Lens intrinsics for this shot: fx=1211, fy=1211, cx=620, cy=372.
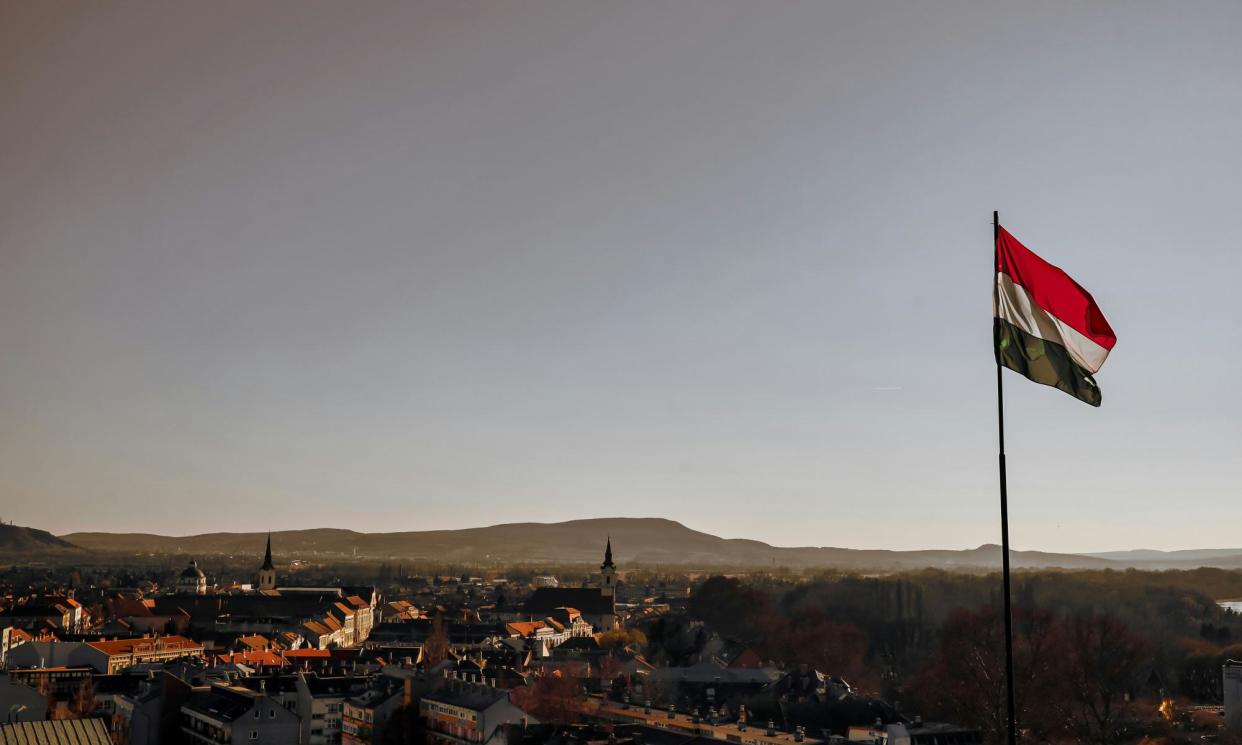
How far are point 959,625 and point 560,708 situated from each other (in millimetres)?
37333

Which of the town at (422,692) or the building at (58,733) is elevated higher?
the building at (58,733)

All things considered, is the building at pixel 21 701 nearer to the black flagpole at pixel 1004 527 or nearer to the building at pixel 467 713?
the building at pixel 467 713

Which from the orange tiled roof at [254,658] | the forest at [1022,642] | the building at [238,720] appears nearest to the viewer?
the building at [238,720]

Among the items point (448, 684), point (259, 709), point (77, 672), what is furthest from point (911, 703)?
point (77, 672)

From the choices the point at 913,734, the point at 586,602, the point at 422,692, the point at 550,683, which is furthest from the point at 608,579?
the point at 913,734

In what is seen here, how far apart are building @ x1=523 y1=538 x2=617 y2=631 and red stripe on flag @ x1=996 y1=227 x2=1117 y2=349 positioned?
14789cm

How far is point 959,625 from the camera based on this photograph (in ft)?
292

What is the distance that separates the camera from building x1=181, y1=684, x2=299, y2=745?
199ft

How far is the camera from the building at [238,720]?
60.6m

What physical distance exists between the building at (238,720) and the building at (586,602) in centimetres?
9614

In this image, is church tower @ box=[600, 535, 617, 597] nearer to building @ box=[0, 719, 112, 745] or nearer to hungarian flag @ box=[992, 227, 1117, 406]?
building @ box=[0, 719, 112, 745]

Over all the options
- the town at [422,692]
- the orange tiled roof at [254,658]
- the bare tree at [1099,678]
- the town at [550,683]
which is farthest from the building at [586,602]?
the bare tree at [1099,678]

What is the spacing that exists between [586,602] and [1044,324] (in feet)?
504

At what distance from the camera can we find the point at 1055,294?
16.2 metres
